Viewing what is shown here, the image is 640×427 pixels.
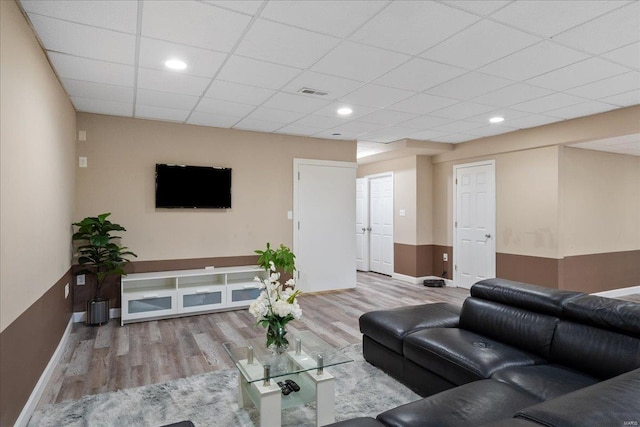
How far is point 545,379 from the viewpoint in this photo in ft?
6.58

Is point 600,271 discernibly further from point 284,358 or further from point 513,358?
point 284,358

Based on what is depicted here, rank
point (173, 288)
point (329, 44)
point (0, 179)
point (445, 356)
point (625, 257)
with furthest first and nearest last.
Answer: point (625, 257), point (173, 288), point (329, 44), point (445, 356), point (0, 179)

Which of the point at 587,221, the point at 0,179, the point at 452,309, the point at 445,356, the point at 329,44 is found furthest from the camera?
the point at 587,221

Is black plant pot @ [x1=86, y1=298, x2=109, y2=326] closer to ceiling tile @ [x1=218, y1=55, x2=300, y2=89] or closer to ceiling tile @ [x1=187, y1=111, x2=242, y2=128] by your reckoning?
ceiling tile @ [x1=187, y1=111, x2=242, y2=128]

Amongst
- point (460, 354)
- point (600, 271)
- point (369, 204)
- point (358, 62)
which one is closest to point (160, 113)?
point (358, 62)

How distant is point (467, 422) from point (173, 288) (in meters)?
4.06

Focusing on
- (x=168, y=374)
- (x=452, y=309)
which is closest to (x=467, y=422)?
(x=452, y=309)

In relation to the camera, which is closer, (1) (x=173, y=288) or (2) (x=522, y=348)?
(2) (x=522, y=348)

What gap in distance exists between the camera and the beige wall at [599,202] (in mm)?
5602

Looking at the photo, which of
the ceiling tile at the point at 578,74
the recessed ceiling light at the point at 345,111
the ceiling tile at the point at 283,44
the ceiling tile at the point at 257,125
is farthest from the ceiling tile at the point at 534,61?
the ceiling tile at the point at 257,125

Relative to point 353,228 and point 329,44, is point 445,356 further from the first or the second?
point 353,228

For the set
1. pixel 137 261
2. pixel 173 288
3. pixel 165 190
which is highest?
pixel 165 190

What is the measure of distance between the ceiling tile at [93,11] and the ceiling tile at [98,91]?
130 centimetres

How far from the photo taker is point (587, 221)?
5844 mm
